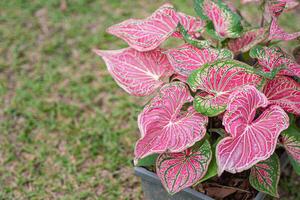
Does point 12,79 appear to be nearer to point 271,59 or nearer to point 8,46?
point 8,46

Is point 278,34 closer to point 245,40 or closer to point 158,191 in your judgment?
point 245,40

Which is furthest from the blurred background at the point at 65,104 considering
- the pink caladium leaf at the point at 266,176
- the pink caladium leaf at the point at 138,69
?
the pink caladium leaf at the point at 266,176

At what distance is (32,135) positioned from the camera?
1.91 m

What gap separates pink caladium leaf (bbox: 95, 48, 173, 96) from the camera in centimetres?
125

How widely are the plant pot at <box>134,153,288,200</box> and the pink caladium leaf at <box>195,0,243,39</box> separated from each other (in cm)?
41

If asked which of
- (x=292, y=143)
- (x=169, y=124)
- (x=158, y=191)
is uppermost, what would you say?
(x=169, y=124)

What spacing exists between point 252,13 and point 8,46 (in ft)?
4.31

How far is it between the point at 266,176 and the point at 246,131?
7.8 inches

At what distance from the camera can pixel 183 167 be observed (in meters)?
1.13

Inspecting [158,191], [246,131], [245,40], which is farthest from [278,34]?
[158,191]

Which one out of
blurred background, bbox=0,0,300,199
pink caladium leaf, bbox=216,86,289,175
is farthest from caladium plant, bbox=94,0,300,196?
blurred background, bbox=0,0,300,199

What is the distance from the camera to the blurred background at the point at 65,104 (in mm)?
1756

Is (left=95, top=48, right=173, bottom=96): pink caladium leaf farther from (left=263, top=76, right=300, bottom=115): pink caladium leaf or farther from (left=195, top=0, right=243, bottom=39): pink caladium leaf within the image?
(left=263, top=76, right=300, bottom=115): pink caladium leaf

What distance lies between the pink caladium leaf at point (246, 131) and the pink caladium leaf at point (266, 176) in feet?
0.57
